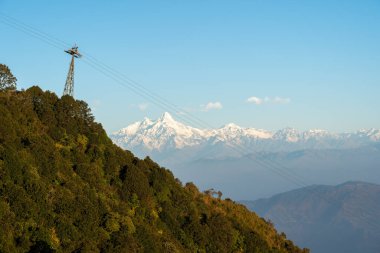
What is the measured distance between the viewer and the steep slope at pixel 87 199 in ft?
109

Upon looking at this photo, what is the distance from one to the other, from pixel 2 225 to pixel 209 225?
25122 millimetres

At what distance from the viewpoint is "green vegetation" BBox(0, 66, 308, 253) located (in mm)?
33188

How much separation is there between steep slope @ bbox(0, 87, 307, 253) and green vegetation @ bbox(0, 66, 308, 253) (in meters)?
0.08

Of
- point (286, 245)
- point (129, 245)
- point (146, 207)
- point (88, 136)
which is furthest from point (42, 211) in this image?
point (286, 245)

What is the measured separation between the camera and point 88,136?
53.8 m

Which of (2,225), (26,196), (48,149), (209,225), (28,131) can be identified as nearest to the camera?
(2,225)

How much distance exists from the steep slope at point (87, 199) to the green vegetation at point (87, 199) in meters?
0.08

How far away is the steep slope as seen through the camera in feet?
109

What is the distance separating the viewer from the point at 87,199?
37.8 meters

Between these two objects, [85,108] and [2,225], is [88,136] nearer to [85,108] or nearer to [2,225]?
[85,108]

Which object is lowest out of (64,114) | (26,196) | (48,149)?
(26,196)

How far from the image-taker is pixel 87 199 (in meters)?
37.8

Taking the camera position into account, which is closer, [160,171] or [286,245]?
[160,171]

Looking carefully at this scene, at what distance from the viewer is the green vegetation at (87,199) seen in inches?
1307
